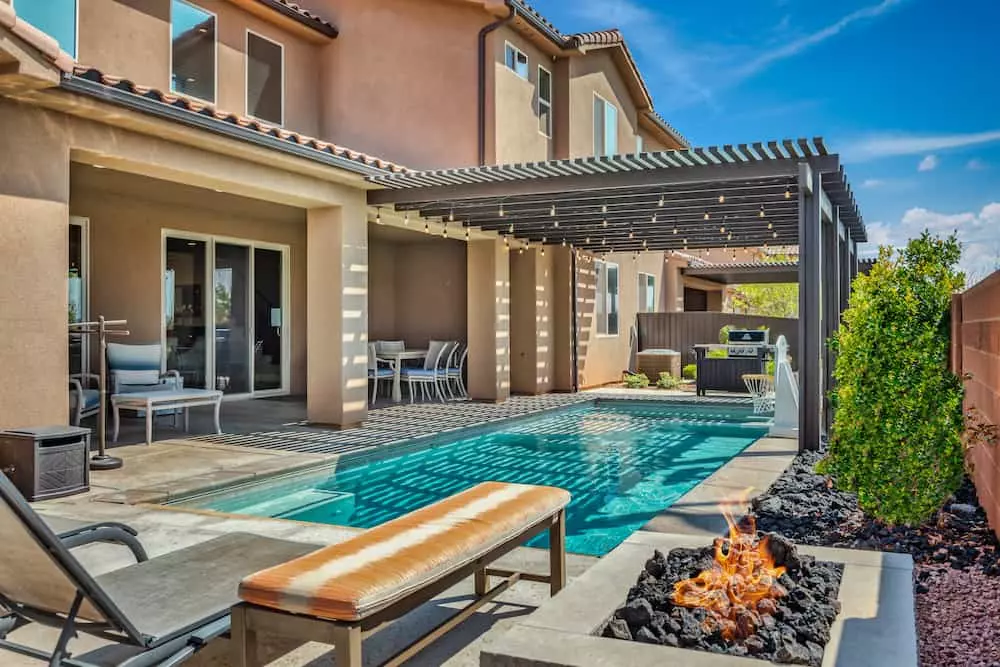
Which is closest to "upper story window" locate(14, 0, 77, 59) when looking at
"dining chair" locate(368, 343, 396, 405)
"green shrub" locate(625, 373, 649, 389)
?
"dining chair" locate(368, 343, 396, 405)

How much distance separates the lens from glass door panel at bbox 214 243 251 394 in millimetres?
12180

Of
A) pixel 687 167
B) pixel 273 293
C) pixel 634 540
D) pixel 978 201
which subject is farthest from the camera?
pixel 978 201

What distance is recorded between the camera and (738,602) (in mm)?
2598

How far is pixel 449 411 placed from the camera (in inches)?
467

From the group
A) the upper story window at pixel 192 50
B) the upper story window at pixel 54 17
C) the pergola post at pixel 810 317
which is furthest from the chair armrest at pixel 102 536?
the upper story window at pixel 192 50

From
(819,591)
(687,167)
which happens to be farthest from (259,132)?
(819,591)

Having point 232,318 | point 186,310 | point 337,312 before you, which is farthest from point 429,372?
point 186,310

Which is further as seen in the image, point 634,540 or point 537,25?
point 537,25

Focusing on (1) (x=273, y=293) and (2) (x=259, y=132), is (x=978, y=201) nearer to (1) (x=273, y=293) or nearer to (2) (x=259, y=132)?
(1) (x=273, y=293)

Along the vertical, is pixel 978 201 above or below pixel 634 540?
above

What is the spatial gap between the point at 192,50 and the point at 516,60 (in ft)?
18.0

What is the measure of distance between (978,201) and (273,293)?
A: 43305 millimetres

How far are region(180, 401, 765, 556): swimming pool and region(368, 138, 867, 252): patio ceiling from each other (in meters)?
3.06

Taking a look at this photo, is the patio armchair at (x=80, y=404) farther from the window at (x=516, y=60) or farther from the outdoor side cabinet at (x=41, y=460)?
the window at (x=516, y=60)
